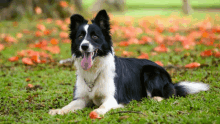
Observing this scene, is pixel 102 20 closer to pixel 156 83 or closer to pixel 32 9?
pixel 156 83

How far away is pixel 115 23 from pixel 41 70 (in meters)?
7.96

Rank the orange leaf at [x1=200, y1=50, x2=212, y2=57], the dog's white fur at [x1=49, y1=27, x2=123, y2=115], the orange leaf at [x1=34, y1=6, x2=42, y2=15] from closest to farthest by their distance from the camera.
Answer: the dog's white fur at [x1=49, y1=27, x2=123, y2=115] < the orange leaf at [x1=200, y1=50, x2=212, y2=57] < the orange leaf at [x1=34, y1=6, x2=42, y2=15]

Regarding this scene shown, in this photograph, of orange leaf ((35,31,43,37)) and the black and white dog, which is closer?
the black and white dog

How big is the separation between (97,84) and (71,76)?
243cm

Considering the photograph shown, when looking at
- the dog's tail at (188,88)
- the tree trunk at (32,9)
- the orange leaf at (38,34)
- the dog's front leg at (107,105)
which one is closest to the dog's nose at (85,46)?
the dog's front leg at (107,105)

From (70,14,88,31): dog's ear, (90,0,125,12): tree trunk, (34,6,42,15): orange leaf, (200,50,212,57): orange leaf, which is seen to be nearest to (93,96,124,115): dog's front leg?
(70,14,88,31): dog's ear

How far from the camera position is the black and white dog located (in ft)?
Answer: 14.4

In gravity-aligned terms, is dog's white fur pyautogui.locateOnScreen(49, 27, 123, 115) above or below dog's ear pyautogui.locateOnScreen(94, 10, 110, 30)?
below

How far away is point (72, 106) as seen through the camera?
4.48 meters

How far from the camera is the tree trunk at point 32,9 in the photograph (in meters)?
13.5

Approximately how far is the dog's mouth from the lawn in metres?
0.78

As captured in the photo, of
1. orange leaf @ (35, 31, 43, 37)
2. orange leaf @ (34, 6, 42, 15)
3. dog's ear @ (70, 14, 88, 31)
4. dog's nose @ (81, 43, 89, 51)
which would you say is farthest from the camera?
orange leaf @ (34, 6, 42, 15)

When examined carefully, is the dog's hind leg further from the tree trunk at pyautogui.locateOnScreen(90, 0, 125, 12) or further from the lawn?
the tree trunk at pyautogui.locateOnScreen(90, 0, 125, 12)

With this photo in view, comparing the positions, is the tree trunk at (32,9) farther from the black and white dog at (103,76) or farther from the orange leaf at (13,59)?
the black and white dog at (103,76)
